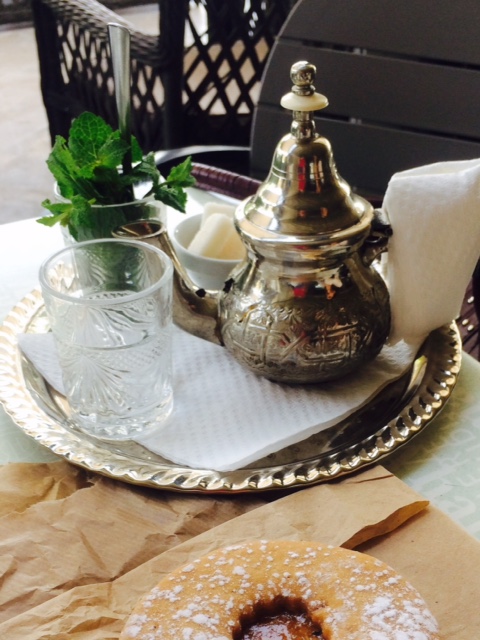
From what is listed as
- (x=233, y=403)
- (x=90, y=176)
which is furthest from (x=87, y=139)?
(x=233, y=403)

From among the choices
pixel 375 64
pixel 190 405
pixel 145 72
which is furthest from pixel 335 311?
pixel 145 72

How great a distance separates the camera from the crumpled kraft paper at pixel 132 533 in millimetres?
473

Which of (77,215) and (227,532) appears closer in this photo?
(227,532)

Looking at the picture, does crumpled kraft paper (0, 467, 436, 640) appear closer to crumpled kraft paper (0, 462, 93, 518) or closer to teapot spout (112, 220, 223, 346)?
crumpled kraft paper (0, 462, 93, 518)

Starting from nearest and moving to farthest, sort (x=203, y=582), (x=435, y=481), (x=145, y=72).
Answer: (x=203, y=582), (x=435, y=481), (x=145, y=72)

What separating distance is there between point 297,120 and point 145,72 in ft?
3.34

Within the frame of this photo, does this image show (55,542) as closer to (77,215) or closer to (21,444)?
(21,444)

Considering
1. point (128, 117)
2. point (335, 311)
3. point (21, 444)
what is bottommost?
point (21, 444)

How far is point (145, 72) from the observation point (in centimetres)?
152

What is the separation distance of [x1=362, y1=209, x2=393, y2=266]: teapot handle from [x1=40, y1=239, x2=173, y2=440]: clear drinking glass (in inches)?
7.0

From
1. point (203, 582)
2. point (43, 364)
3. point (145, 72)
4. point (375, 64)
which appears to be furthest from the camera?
point (145, 72)

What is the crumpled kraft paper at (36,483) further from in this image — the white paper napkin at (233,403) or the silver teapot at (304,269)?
the silver teapot at (304,269)

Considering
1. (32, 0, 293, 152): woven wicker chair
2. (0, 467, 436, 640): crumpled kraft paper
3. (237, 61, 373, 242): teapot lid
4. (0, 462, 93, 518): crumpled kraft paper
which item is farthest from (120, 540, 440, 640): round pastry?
(32, 0, 293, 152): woven wicker chair

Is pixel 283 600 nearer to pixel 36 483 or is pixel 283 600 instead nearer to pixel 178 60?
pixel 36 483
